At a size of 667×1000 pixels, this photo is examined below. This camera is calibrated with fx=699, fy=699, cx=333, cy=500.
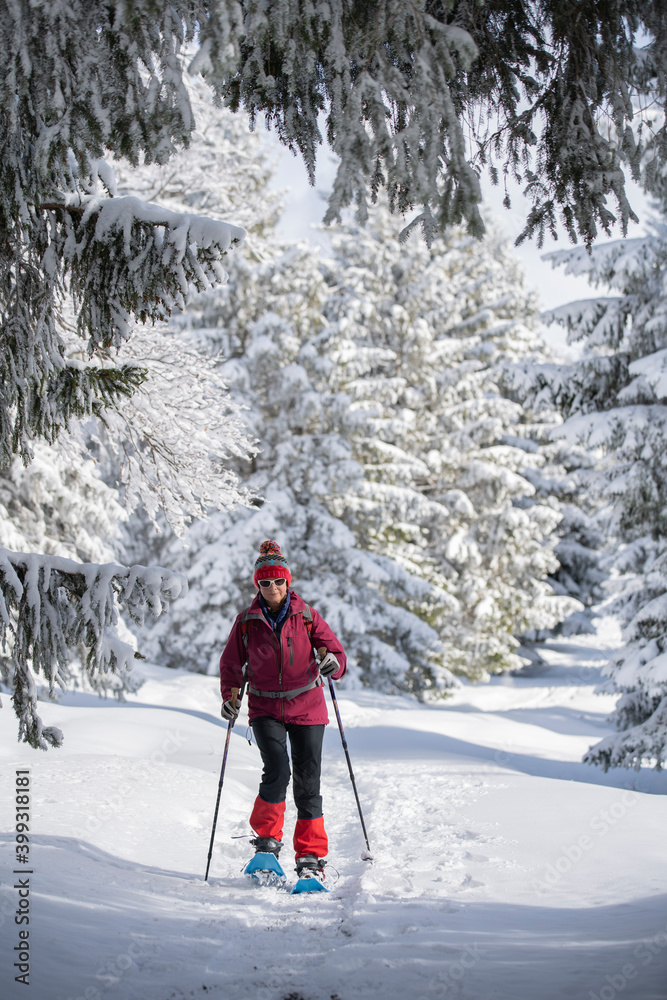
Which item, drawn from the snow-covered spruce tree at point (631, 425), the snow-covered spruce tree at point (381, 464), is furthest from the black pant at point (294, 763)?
the snow-covered spruce tree at point (381, 464)

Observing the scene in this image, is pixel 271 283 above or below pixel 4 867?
above

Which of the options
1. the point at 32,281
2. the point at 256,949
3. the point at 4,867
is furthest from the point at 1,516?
the point at 256,949

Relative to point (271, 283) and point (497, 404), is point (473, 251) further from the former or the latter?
point (271, 283)

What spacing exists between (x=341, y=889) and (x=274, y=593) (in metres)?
1.78

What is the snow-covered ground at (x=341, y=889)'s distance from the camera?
8.83 ft

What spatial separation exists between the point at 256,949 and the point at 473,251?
24259mm

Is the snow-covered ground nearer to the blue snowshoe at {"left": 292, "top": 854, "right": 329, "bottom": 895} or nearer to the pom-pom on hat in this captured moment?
the blue snowshoe at {"left": 292, "top": 854, "right": 329, "bottom": 895}

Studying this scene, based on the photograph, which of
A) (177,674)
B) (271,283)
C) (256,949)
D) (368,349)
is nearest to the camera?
(256,949)

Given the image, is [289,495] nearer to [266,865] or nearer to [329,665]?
[329,665]

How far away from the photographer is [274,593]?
181 inches

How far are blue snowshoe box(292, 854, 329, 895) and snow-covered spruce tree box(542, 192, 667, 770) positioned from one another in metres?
5.90

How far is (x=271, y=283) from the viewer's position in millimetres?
16969

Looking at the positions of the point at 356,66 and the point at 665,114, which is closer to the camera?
the point at 356,66

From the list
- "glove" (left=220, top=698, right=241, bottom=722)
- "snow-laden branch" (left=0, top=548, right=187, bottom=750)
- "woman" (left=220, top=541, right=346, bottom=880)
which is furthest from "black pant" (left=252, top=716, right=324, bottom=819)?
"snow-laden branch" (left=0, top=548, right=187, bottom=750)
